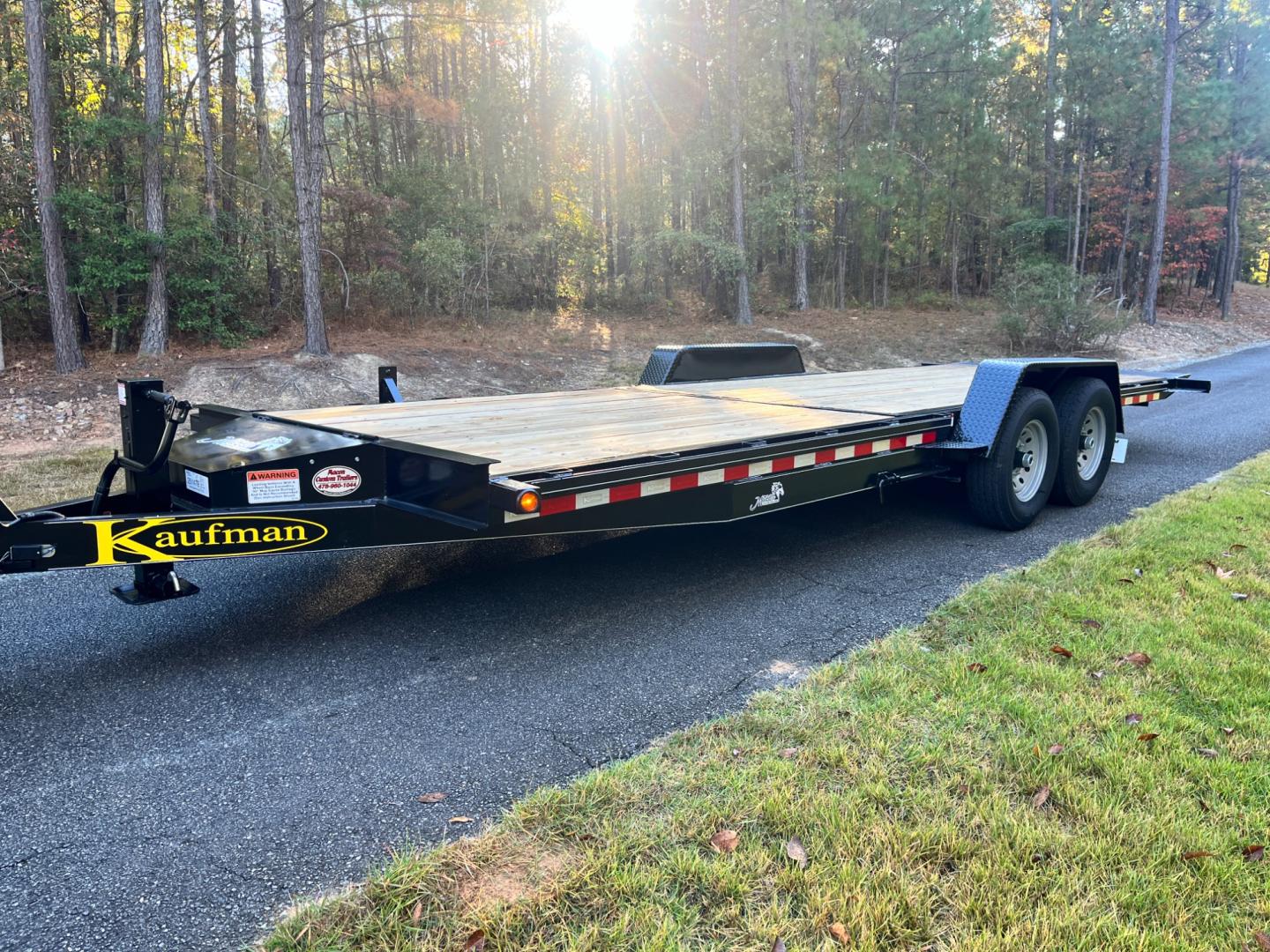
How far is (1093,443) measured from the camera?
6.66 metres

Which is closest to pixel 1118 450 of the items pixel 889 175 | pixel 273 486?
pixel 273 486

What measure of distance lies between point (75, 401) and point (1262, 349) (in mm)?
27458

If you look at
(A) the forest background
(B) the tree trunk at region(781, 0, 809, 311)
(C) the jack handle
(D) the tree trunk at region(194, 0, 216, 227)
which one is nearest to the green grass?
(C) the jack handle

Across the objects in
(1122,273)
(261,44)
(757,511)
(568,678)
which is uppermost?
(261,44)

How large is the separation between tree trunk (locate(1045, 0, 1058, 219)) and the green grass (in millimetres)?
31689

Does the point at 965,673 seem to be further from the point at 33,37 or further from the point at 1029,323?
the point at 1029,323

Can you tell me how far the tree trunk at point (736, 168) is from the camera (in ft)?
69.1

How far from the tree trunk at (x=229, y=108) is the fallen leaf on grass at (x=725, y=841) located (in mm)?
18074

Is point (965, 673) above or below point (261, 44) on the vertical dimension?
below

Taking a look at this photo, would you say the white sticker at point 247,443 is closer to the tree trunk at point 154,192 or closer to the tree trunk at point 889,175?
the tree trunk at point 154,192

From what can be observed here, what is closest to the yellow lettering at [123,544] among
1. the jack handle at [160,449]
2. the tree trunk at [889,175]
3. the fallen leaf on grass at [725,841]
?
the jack handle at [160,449]

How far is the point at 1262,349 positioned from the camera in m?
23.6

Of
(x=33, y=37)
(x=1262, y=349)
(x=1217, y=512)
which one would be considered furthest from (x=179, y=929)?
(x=1262, y=349)

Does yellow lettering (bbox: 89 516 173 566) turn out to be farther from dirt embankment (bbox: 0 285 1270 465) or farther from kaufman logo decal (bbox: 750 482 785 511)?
dirt embankment (bbox: 0 285 1270 465)
